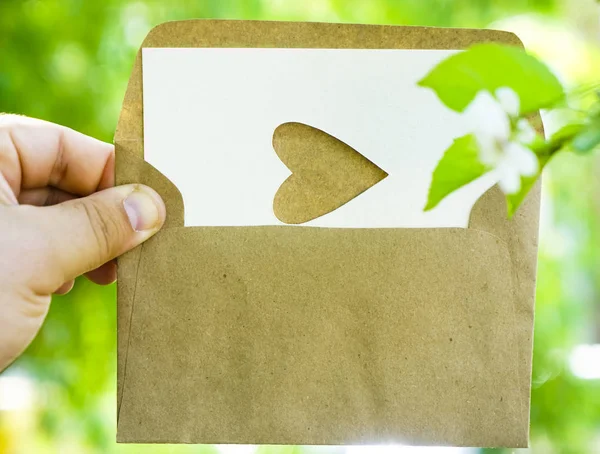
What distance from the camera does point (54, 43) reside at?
2.65 ft

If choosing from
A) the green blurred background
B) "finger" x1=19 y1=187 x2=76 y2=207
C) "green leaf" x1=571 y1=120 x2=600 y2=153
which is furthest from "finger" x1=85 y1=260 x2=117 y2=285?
"green leaf" x1=571 y1=120 x2=600 y2=153

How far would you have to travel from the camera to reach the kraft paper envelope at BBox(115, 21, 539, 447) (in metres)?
0.43

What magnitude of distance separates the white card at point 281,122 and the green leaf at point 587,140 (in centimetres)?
22

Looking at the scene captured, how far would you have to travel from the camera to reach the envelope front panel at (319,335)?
432 millimetres

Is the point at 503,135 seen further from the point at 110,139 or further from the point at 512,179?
the point at 110,139

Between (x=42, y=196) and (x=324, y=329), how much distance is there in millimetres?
279

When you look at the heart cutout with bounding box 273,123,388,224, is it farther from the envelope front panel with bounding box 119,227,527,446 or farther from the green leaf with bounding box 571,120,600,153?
the green leaf with bounding box 571,120,600,153

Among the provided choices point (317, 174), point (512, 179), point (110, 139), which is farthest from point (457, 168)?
point (110, 139)

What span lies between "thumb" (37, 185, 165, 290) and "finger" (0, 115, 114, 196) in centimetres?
8

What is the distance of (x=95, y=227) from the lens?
1.39 feet

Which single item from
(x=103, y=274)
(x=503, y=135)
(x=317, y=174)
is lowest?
(x=103, y=274)

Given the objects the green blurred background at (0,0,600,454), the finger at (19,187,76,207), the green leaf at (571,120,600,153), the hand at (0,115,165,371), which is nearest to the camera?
the green leaf at (571,120,600,153)

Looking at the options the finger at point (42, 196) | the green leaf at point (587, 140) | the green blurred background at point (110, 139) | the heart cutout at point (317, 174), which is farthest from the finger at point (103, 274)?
the green leaf at point (587, 140)

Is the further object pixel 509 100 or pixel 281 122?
pixel 281 122
